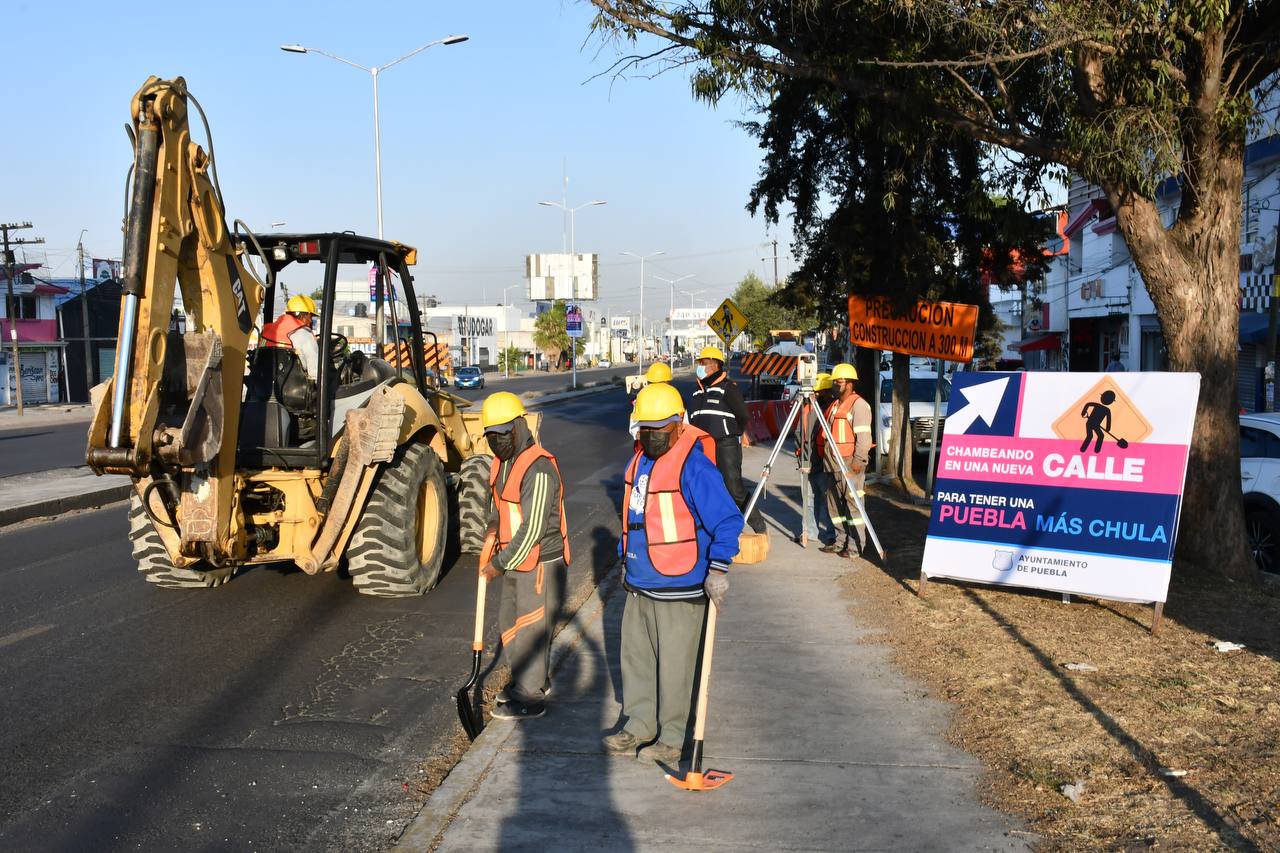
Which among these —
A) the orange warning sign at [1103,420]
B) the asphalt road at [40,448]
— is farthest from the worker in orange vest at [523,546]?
the asphalt road at [40,448]

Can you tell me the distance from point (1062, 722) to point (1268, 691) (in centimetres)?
137

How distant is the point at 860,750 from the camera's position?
5.53 metres

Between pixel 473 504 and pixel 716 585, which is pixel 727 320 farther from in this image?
pixel 716 585

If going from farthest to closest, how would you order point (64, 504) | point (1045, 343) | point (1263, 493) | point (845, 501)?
point (1045, 343), point (64, 504), point (845, 501), point (1263, 493)

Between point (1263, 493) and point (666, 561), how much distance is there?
753 cm

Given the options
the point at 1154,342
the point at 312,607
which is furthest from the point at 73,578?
the point at 1154,342

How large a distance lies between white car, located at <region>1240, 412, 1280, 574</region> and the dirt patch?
5.80 feet

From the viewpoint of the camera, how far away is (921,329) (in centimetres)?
1443

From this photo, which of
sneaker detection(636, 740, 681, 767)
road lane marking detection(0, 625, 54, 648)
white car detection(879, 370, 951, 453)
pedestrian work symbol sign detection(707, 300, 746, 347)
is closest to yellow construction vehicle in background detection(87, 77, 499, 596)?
road lane marking detection(0, 625, 54, 648)

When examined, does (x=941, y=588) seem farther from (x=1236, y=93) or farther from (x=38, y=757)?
(x=38, y=757)

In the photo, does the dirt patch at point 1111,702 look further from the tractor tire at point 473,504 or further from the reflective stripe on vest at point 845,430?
the tractor tire at point 473,504

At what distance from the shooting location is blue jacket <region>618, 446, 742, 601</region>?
5207 millimetres

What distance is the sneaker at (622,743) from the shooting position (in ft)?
18.1

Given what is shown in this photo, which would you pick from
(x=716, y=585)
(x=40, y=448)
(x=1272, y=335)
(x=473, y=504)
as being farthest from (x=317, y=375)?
(x=40, y=448)
